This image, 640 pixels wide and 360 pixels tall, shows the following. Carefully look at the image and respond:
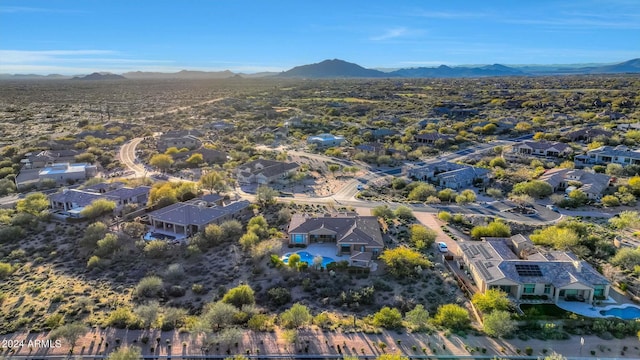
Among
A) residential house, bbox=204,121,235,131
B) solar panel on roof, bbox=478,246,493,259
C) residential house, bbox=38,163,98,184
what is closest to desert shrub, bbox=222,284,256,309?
solar panel on roof, bbox=478,246,493,259

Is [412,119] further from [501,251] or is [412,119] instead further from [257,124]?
[501,251]

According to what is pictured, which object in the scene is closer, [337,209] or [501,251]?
[501,251]

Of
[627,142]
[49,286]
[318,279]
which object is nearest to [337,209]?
[318,279]

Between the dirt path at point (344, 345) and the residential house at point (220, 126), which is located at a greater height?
the residential house at point (220, 126)

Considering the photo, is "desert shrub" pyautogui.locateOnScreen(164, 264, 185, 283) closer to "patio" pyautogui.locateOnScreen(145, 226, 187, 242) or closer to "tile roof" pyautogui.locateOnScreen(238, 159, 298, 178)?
"patio" pyautogui.locateOnScreen(145, 226, 187, 242)

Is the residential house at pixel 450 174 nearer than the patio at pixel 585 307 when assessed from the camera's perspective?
No

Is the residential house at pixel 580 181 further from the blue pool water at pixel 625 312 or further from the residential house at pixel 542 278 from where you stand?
the blue pool water at pixel 625 312

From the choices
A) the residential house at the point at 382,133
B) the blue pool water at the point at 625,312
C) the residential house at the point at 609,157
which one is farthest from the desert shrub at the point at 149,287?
the residential house at the point at 382,133
